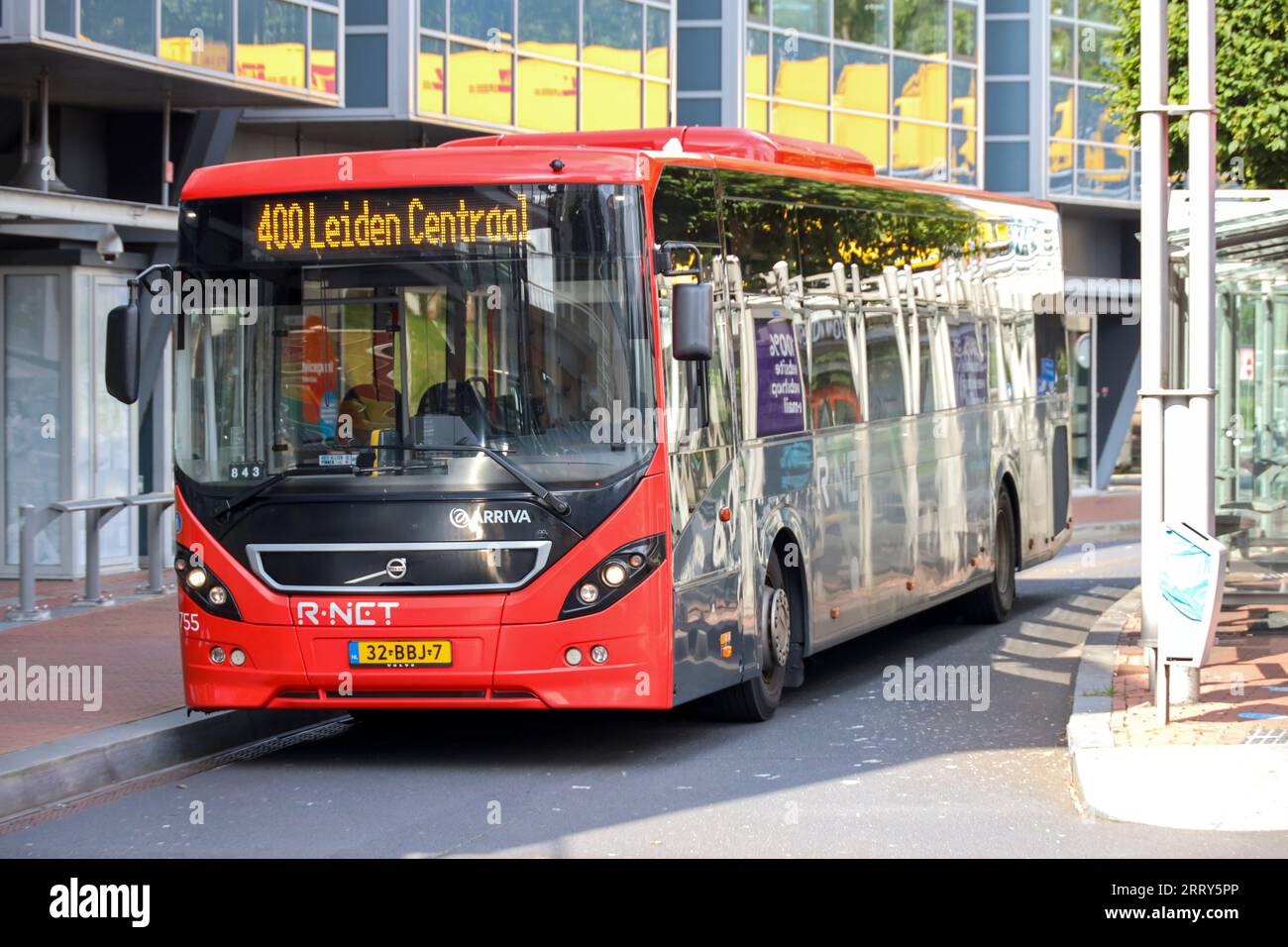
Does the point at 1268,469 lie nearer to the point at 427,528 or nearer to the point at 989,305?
the point at 989,305

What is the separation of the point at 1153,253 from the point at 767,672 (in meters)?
3.05

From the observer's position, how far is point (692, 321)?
968 cm

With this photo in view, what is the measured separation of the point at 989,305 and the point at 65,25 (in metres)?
8.10

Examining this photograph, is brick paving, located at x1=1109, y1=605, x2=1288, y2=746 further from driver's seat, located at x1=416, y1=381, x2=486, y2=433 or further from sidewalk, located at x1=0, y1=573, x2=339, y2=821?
sidewalk, located at x1=0, y1=573, x2=339, y2=821

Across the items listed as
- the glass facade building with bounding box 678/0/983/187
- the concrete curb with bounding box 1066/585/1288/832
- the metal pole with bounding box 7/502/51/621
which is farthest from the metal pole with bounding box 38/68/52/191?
the glass facade building with bounding box 678/0/983/187

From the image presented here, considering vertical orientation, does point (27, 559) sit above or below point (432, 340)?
below

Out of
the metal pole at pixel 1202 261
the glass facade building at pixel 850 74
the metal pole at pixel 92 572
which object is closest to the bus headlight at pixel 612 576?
the metal pole at pixel 1202 261

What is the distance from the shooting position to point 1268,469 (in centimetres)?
1543

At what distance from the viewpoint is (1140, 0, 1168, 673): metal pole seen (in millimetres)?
11094

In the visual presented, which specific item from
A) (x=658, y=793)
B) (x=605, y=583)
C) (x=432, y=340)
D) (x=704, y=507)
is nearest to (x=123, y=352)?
(x=432, y=340)

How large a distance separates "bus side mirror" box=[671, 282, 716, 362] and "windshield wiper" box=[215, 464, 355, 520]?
5.51 ft

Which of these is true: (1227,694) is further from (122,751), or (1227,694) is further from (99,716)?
(99,716)

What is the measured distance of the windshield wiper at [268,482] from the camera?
9961 mm
